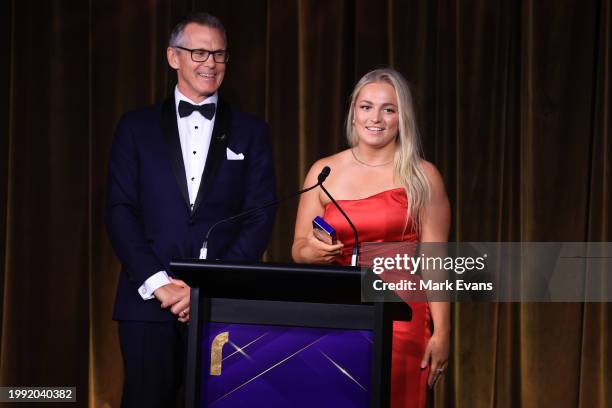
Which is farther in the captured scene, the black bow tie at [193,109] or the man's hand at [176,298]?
the black bow tie at [193,109]

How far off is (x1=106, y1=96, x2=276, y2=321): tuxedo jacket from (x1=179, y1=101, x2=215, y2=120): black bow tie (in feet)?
0.09

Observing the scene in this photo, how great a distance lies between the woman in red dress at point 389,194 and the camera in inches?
114

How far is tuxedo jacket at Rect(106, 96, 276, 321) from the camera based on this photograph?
299 centimetres

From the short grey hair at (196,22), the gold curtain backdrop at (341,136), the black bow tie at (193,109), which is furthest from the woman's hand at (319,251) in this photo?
the gold curtain backdrop at (341,136)

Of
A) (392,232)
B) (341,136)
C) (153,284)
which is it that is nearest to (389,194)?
(392,232)

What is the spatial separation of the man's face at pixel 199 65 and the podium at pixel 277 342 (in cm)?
118

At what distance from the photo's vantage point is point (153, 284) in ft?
9.44

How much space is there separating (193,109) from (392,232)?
83 cm

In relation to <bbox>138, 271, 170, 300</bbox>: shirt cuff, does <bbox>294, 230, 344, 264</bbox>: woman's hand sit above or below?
above

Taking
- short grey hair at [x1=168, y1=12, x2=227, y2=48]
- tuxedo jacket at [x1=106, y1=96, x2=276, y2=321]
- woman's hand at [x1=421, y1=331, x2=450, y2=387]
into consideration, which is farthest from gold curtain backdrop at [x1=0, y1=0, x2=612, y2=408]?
woman's hand at [x1=421, y1=331, x2=450, y2=387]

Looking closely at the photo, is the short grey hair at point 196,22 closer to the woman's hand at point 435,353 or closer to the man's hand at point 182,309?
the man's hand at point 182,309

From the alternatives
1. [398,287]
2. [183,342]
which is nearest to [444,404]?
[398,287]

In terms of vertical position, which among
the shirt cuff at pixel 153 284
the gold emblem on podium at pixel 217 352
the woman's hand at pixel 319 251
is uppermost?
the woman's hand at pixel 319 251

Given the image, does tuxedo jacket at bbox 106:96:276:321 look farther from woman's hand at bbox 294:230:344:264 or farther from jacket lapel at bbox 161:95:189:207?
woman's hand at bbox 294:230:344:264
